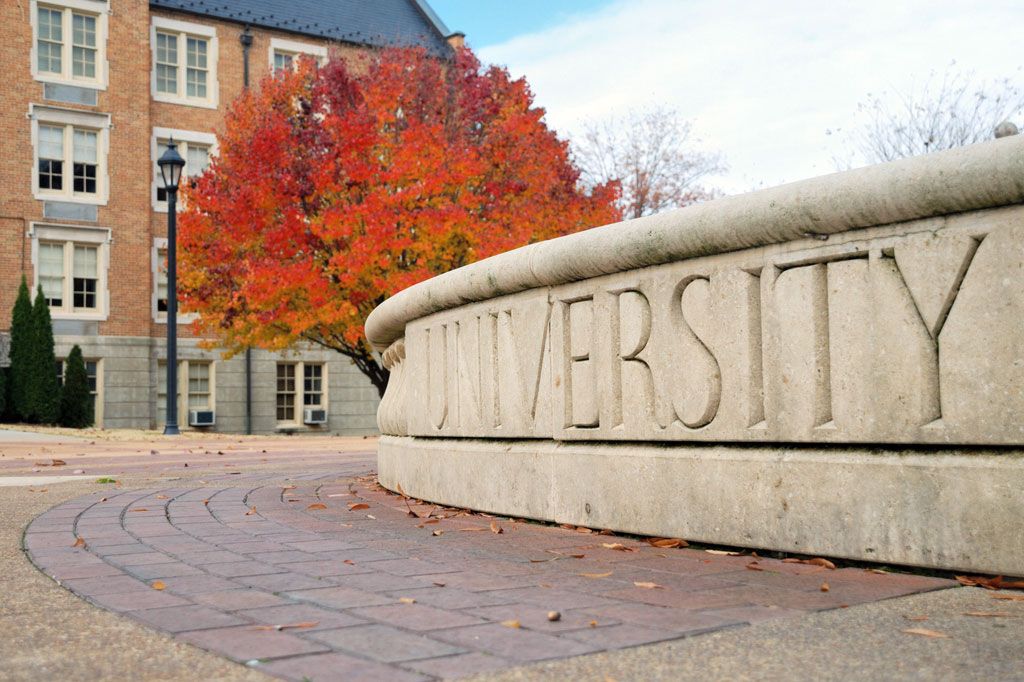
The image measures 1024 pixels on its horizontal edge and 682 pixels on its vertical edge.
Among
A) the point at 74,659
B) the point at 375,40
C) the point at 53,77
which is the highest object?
the point at 375,40

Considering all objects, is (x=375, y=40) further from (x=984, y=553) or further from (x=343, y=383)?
(x=984, y=553)

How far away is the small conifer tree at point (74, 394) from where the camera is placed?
24.4 m

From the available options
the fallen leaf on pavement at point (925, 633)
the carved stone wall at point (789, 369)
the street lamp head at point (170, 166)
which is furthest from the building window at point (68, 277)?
the fallen leaf on pavement at point (925, 633)

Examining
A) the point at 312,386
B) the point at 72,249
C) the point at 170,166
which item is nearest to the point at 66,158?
the point at 72,249

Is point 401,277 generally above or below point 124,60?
below

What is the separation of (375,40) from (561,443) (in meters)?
27.7

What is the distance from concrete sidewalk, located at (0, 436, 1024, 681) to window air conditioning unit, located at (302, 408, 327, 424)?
2480cm

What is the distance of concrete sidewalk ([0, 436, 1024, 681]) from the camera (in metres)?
2.38

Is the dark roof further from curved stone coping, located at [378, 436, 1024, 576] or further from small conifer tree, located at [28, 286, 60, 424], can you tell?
curved stone coping, located at [378, 436, 1024, 576]

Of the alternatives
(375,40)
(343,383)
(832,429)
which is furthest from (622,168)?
(832,429)

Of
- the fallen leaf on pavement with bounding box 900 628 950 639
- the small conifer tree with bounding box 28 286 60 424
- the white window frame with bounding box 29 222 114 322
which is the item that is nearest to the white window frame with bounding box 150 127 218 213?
the white window frame with bounding box 29 222 114 322

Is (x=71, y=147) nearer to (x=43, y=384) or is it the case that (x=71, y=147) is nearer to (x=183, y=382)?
(x=43, y=384)

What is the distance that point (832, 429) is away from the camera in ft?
12.0

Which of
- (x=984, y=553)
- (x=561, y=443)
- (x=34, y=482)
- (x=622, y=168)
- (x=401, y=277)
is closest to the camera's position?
(x=984, y=553)
